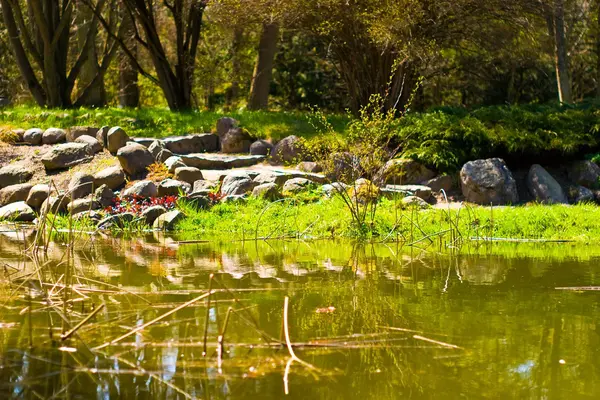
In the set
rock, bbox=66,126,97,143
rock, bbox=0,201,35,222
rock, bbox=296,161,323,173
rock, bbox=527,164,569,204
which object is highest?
rock, bbox=66,126,97,143

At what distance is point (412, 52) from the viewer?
14.6m

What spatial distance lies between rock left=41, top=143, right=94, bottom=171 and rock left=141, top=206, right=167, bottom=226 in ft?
10.6

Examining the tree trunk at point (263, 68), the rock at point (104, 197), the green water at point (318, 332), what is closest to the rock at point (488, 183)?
the green water at point (318, 332)

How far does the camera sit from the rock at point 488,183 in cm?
1276

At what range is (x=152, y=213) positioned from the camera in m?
12.3

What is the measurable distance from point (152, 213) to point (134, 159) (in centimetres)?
210

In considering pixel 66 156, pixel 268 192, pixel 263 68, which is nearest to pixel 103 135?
pixel 66 156

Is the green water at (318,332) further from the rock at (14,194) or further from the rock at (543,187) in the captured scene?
the rock at (14,194)

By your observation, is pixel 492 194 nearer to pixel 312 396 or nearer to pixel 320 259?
pixel 320 259

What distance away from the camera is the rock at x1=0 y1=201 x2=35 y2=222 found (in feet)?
42.0

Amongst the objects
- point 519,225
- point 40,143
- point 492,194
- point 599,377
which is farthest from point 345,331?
point 40,143

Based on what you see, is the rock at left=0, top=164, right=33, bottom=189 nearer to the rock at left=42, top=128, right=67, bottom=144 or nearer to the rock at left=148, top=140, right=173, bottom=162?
the rock at left=42, top=128, right=67, bottom=144

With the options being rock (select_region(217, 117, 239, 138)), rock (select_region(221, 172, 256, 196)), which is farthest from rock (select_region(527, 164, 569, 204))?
rock (select_region(217, 117, 239, 138))

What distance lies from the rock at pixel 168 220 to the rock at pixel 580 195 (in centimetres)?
622
